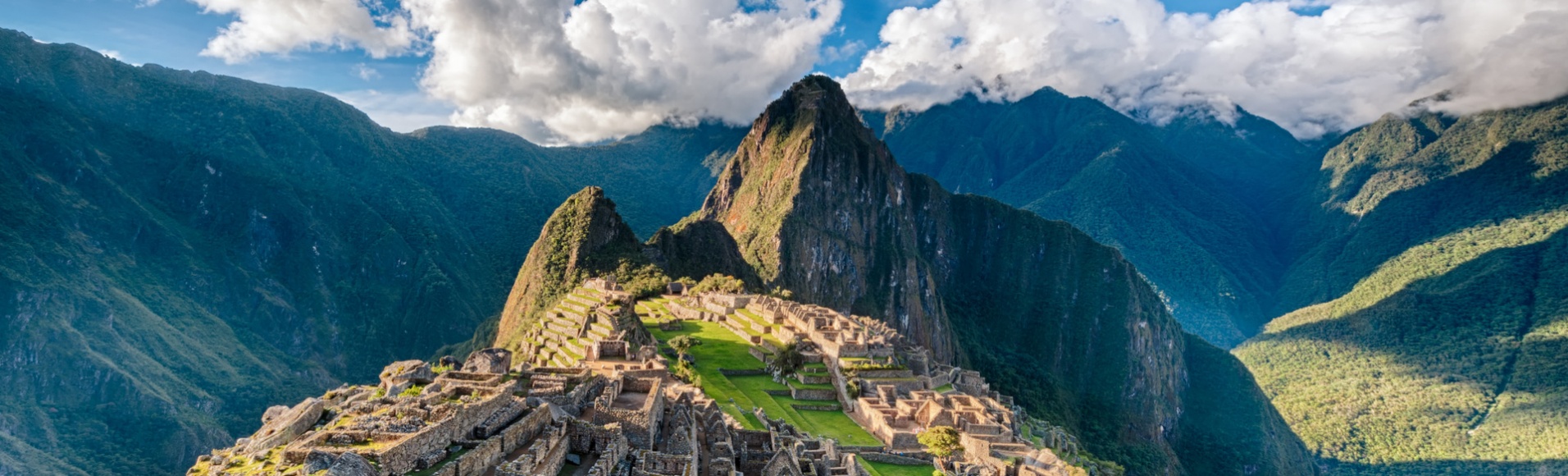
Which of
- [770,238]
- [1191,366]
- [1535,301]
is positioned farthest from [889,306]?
[1535,301]

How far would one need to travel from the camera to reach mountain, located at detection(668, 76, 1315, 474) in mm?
130000

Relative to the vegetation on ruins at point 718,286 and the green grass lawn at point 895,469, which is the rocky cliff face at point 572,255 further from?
the green grass lawn at point 895,469

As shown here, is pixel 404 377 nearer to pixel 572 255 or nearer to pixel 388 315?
pixel 572 255

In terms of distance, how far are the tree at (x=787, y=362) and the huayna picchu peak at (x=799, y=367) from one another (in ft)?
0.67

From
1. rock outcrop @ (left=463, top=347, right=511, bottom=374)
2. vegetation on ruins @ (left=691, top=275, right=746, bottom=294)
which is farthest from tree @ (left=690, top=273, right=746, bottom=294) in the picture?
rock outcrop @ (left=463, top=347, right=511, bottom=374)

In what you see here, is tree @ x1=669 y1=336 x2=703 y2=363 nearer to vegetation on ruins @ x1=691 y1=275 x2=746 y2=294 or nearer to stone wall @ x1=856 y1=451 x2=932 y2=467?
stone wall @ x1=856 y1=451 x2=932 y2=467

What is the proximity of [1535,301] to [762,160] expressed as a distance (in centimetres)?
17237

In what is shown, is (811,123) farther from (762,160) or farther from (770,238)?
(770,238)

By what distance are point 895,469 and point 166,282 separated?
155 meters

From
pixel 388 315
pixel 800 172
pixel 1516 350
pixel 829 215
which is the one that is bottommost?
pixel 388 315

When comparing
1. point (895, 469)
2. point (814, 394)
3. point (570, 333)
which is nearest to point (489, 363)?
point (570, 333)

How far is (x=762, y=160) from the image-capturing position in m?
191

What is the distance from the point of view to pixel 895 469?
35.5 m

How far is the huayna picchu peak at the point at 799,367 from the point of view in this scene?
19.2 meters
